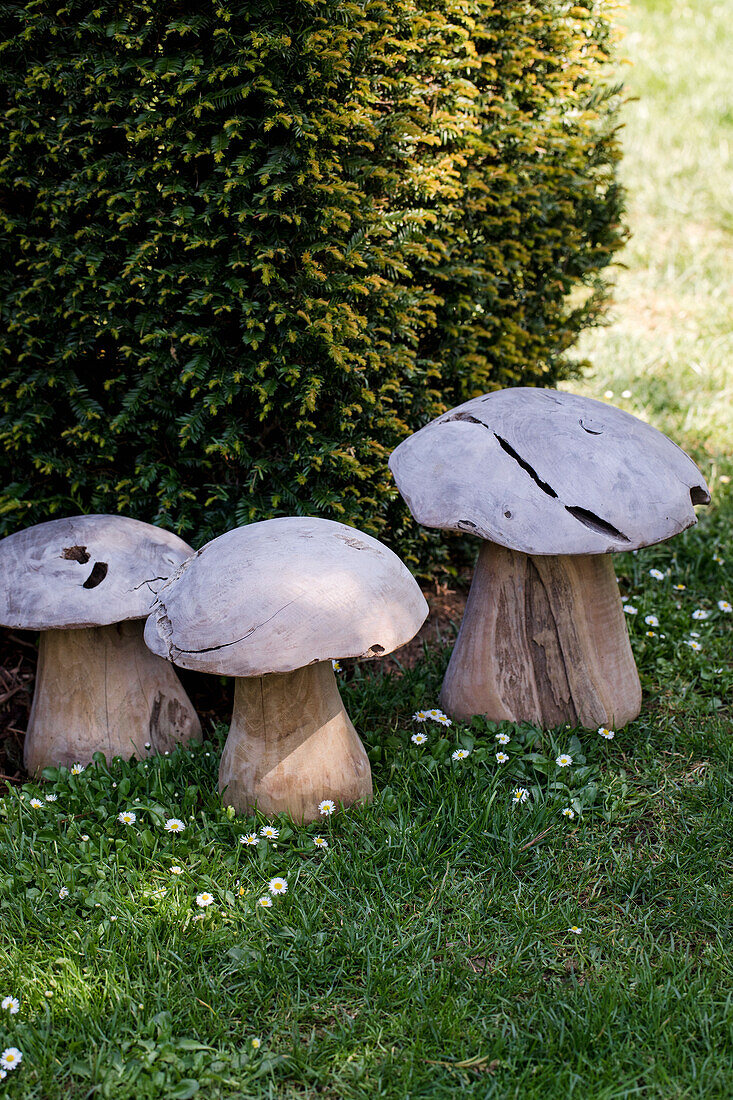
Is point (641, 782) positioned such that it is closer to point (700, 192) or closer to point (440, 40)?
point (440, 40)

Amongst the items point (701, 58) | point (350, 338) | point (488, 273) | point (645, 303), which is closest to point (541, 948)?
point (350, 338)

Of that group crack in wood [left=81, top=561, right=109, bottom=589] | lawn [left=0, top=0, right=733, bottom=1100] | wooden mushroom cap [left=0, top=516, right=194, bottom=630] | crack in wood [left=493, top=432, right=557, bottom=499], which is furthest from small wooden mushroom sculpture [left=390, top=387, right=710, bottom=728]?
crack in wood [left=81, top=561, right=109, bottom=589]

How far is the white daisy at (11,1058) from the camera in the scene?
2113 mm

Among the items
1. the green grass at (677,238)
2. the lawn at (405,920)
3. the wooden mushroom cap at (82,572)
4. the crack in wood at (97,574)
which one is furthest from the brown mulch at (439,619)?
the green grass at (677,238)

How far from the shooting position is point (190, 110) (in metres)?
3.03

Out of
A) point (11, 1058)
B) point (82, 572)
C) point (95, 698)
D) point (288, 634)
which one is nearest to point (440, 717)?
point (288, 634)

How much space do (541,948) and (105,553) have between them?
178 cm

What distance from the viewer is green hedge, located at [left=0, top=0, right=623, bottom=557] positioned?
307 cm

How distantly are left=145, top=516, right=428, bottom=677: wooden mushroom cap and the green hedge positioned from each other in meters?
0.81

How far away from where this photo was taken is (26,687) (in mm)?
3652

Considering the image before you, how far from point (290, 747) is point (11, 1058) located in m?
1.09

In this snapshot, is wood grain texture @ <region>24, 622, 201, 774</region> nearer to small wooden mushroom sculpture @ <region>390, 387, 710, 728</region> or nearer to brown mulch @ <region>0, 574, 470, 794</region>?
brown mulch @ <region>0, 574, 470, 794</region>

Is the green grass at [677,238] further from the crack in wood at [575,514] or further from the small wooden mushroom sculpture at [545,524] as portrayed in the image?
the crack in wood at [575,514]

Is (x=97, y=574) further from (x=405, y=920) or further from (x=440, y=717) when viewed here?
(x=405, y=920)
